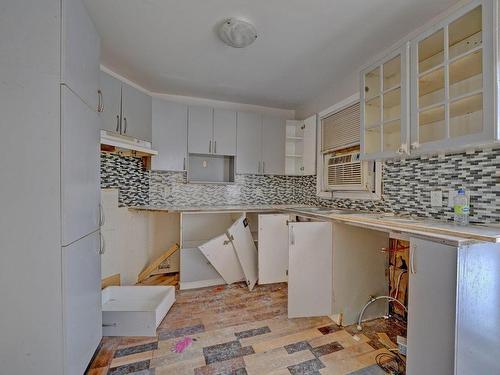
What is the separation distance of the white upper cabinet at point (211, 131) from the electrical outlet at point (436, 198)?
208 centimetres

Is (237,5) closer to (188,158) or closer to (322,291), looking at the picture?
(188,158)

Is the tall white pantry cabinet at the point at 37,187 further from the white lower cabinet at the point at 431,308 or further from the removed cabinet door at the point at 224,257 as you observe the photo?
the white lower cabinet at the point at 431,308

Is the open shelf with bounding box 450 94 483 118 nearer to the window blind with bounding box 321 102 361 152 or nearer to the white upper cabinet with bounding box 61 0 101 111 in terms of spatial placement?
the window blind with bounding box 321 102 361 152

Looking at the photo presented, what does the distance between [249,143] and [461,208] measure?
220cm

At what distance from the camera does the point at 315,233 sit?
1.88 meters

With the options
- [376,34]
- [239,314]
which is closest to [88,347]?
[239,314]

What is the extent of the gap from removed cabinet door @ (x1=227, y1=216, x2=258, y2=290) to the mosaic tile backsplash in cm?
71

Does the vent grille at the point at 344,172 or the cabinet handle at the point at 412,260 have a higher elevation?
the vent grille at the point at 344,172

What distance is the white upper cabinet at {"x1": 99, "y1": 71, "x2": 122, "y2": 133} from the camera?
201 cm

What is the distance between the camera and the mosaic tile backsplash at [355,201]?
53.9 inches

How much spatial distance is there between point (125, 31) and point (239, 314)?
8.02 ft

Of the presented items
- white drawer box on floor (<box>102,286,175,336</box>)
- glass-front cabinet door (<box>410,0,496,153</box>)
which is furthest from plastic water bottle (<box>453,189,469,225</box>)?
white drawer box on floor (<box>102,286,175,336</box>)

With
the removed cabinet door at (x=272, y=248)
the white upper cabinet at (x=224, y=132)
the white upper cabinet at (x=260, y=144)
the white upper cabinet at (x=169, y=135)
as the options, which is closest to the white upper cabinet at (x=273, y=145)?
the white upper cabinet at (x=260, y=144)

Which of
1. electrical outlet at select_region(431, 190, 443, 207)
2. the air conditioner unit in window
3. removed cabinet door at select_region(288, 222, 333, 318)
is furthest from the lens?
the air conditioner unit in window
